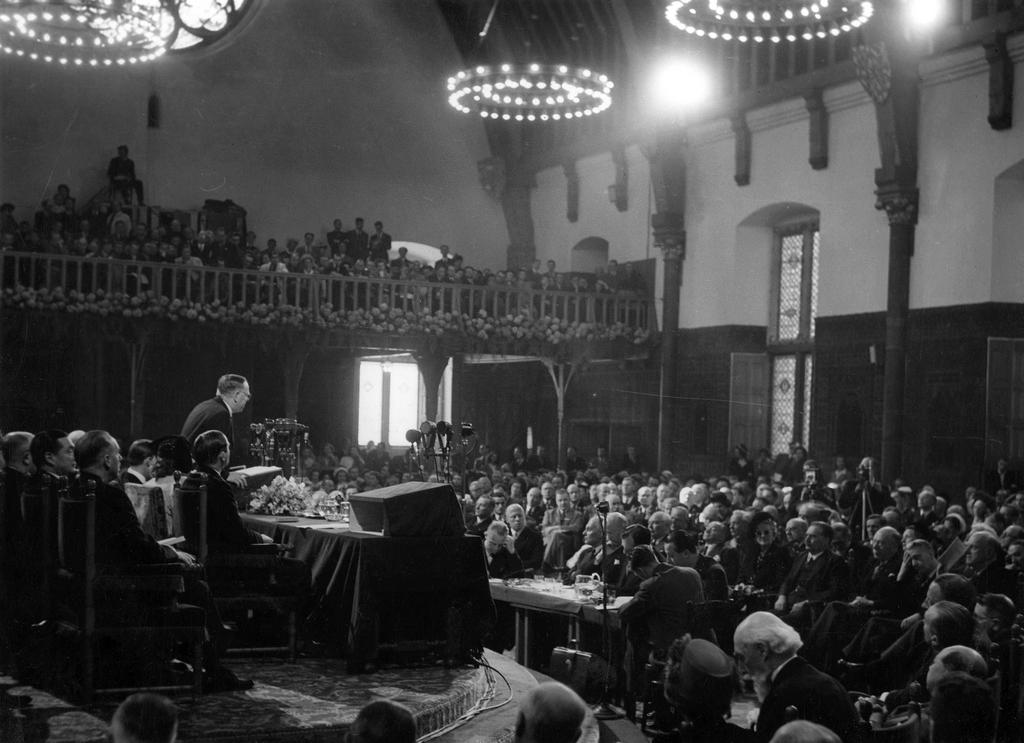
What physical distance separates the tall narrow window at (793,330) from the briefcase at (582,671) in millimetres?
10392

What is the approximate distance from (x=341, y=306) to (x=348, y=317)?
0.20m

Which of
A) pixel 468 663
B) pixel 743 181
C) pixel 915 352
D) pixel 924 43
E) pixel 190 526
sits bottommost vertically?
pixel 468 663

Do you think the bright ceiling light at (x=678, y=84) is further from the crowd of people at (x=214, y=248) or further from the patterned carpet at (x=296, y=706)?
the patterned carpet at (x=296, y=706)

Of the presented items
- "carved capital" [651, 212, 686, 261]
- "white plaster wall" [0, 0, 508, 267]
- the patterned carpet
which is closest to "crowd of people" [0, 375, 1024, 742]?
the patterned carpet

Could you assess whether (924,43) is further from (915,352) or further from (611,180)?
(611,180)

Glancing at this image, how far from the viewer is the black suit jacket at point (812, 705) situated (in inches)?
168

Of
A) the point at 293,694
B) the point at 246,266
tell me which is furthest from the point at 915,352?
the point at 293,694

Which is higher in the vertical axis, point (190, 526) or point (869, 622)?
point (190, 526)

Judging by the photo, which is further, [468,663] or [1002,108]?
[1002,108]

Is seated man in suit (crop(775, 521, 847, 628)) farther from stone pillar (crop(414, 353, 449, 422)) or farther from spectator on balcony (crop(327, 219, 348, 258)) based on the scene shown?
spectator on balcony (crop(327, 219, 348, 258))

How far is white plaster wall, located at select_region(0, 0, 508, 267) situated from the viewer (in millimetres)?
21453

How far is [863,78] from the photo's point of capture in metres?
15.9

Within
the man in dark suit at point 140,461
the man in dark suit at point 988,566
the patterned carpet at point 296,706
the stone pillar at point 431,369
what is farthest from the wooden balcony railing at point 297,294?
the man in dark suit at point 988,566

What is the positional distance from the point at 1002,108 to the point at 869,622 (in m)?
8.93
